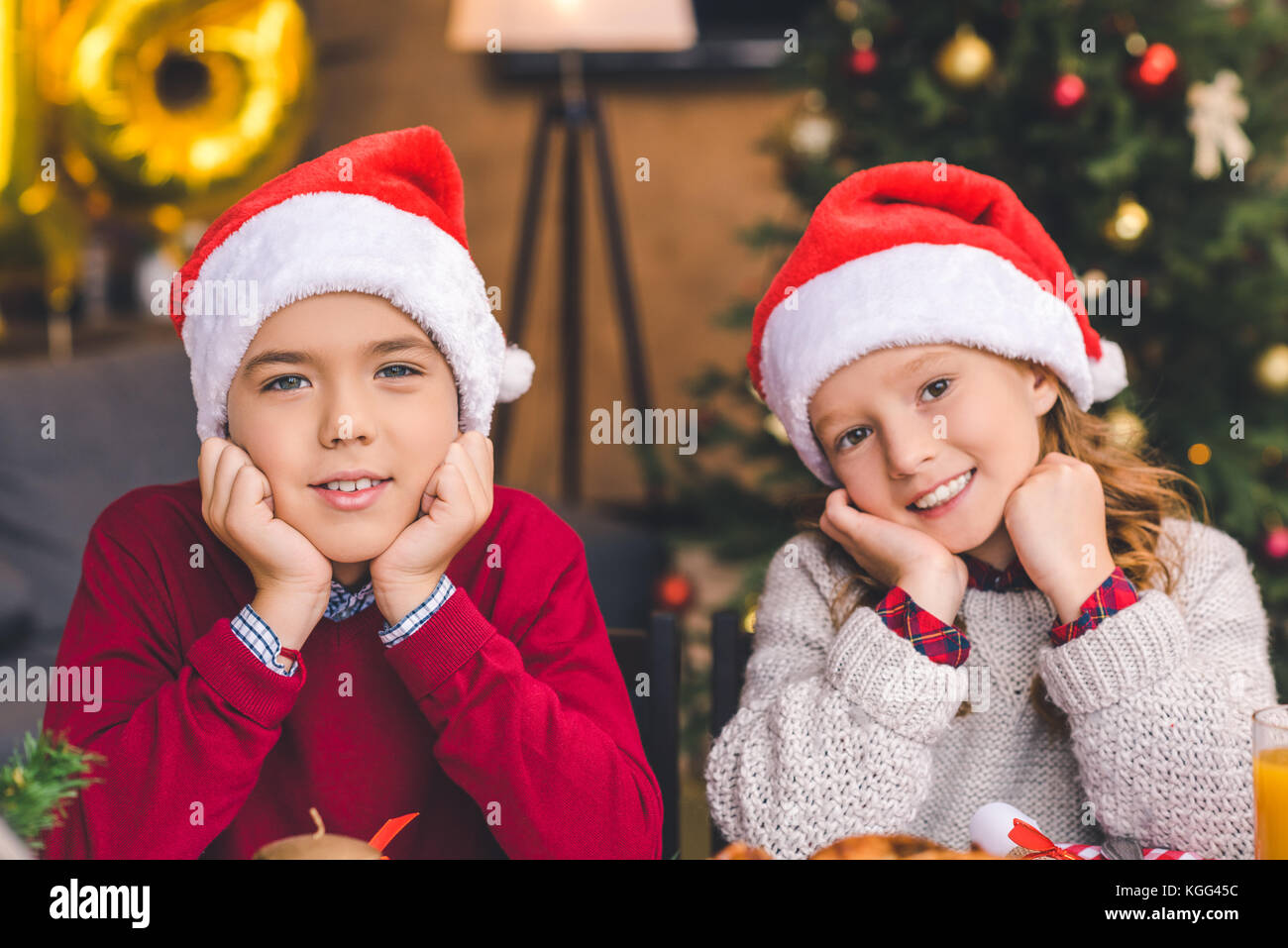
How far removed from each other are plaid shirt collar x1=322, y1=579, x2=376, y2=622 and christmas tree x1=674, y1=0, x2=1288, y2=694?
1.02 m

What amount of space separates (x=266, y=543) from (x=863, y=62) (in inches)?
57.6

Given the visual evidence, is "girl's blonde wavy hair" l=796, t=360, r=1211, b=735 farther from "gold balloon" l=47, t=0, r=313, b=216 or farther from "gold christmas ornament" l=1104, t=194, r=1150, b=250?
"gold balloon" l=47, t=0, r=313, b=216

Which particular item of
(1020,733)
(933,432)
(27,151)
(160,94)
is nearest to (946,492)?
(933,432)

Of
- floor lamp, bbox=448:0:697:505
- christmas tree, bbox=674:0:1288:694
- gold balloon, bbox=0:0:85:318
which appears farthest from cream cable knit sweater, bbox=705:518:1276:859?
gold balloon, bbox=0:0:85:318

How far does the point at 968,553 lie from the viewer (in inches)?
33.3

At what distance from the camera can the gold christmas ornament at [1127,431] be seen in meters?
0.89

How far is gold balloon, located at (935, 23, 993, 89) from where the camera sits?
1.74m

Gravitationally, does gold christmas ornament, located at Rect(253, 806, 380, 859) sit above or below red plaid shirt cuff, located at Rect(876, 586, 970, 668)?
below

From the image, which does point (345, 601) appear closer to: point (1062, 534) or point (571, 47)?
point (1062, 534)

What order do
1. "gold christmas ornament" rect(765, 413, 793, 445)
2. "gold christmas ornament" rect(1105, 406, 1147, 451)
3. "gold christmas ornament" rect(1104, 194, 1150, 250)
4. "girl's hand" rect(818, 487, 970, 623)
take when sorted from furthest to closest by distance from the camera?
"gold christmas ornament" rect(765, 413, 793, 445) → "gold christmas ornament" rect(1104, 194, 1150, 250) → "gold christmas ornament" rect(1105, 406, 1147, 451) → "girl's hand" rect(818, 487, 970, 623)

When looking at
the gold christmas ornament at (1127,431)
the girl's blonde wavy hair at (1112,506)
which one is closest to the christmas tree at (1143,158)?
the gold christmas ornament at (1127,431)

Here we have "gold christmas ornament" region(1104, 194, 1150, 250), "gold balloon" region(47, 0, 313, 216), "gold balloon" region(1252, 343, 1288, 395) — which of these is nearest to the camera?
"gold christmas ornament" region(1104, 194, 1150, 250)

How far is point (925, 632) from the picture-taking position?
0.77 m
